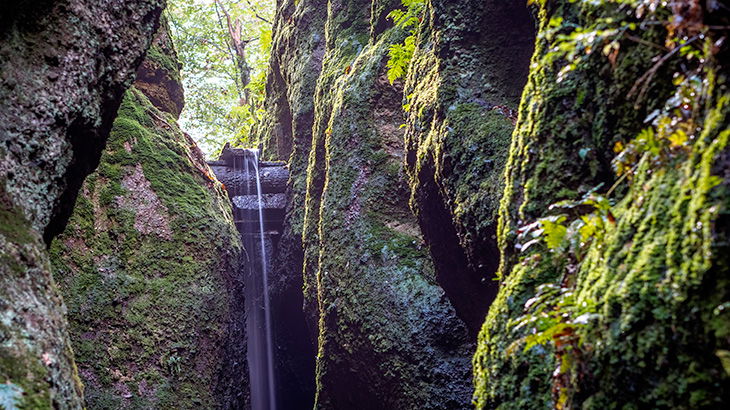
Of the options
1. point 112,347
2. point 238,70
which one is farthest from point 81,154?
point 238,70


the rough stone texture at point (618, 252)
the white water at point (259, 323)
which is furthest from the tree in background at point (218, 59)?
the rough stone texture at point (618, 252)

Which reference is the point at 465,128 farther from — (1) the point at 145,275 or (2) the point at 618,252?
(1) the point at 145,275

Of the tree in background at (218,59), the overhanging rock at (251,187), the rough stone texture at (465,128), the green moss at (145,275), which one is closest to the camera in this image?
the rough stone texture at (465,128)

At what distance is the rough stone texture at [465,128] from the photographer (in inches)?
169

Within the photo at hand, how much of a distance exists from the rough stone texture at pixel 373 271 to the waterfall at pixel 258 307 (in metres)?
2.76

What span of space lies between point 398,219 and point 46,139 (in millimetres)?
3937

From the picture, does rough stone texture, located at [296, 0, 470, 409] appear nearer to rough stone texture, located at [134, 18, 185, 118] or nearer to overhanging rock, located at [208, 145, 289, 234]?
rough stone texture, located at [134, 18, 185, 118]

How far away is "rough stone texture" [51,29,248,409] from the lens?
217 inches

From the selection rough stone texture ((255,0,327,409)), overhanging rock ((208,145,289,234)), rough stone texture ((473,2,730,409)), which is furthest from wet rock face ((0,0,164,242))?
overhanging rock ((208,145,289,234))

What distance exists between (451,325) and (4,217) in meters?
A: 3.81

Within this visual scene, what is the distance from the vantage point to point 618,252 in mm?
2121

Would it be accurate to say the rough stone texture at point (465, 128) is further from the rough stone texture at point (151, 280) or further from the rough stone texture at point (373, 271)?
the rough stone texture at point (151, 280)

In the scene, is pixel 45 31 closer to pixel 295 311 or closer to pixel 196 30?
pixel 295 311

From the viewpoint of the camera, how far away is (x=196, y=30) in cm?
1828
